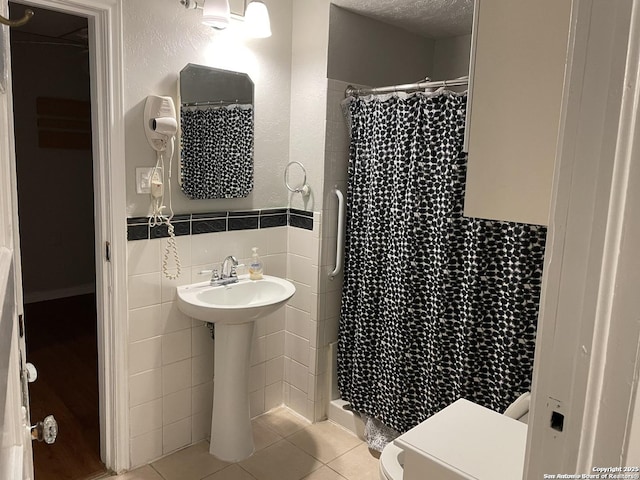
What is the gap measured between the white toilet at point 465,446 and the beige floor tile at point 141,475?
1.48 metres

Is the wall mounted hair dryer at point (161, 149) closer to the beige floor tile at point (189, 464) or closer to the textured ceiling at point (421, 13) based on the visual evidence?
the beige floor tile at point (189, 464)

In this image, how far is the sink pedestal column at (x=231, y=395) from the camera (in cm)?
246

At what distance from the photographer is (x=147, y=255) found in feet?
7.62

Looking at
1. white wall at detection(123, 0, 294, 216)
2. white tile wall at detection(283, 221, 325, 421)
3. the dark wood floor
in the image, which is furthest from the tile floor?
white wall at detection(123, 0, 294, 216)

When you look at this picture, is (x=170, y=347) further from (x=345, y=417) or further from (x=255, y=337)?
(x=345, y=417)

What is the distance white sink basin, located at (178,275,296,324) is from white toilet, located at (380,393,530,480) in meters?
1.06

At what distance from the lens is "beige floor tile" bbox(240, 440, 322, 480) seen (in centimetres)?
242

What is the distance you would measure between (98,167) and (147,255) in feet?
1.46

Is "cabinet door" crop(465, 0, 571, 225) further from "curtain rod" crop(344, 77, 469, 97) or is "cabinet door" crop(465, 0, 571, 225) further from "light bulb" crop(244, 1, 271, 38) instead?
"light bulb" crop(244, 1, 271, 38)

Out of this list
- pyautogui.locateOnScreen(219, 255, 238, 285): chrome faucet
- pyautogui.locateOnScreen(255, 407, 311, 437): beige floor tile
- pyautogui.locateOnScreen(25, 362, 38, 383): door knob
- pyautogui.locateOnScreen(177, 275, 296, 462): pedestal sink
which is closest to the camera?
pyautogui.locateOnScreen(25, 362, 38, 383): door knob

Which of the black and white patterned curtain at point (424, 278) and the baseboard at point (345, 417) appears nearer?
the black and white patterned curtain at point (424, 278)

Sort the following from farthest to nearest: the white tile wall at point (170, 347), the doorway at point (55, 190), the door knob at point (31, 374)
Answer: the doorway at point (55, 190)
the white tile wall at point (170, 347)
the door knob at point (31, 374)

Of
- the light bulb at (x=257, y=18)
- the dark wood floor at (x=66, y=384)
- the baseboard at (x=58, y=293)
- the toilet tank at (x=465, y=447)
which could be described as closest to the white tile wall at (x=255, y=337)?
the dark wood floor at (x=66, y=384)

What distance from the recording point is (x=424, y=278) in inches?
95.8
